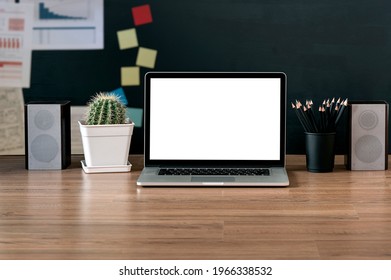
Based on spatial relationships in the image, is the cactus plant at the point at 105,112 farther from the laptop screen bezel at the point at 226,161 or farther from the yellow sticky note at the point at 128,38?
the yellow sticky note at the point at 128,38

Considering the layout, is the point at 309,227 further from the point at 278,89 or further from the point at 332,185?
the point at 278,89

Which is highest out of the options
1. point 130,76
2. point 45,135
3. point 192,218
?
point 130,76

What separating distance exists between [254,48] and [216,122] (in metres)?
0.38

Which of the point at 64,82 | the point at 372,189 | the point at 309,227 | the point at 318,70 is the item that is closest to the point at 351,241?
the point at 309,227

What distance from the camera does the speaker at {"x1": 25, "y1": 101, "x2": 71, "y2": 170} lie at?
224 centimetres

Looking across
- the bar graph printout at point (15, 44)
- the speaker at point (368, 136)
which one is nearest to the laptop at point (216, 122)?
the speaker at point (368, 136)

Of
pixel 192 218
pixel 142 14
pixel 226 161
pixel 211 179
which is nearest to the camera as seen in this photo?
pixel 192 218

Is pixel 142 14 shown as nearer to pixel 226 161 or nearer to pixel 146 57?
pixel 146 57

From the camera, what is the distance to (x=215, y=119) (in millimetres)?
2146

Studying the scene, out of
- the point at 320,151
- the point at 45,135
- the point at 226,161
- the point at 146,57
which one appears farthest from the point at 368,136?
the point at 45,135

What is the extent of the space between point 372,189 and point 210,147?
441 millimetres

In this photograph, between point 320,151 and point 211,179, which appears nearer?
point 211,179

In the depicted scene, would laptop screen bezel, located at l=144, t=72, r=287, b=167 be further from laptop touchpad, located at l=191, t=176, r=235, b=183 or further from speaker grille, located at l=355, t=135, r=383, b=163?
speaker grille, located at l=355, t=135, r=383, b=163

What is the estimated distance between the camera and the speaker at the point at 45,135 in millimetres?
2236
